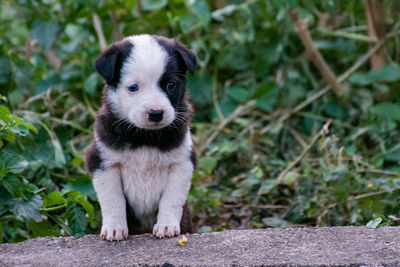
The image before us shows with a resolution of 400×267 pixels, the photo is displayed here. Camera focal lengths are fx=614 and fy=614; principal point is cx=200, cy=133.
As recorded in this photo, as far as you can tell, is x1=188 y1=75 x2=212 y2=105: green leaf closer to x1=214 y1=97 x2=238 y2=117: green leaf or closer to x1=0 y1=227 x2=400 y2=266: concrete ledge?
x1=214 y1=97 x2=238 y2=117: green leaf

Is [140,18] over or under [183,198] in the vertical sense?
over

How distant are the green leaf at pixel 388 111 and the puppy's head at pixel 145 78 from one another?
2671 mm

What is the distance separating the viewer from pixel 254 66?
616cm

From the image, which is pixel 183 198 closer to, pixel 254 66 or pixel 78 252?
pixel 78 252

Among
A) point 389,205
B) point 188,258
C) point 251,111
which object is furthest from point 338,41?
point 188,258

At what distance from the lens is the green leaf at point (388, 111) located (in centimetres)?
552

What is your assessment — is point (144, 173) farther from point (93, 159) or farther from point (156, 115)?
point (156, 115)

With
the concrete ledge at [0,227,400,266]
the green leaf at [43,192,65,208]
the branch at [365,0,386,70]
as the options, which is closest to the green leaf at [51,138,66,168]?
the green leaf at [43,192,65,208]

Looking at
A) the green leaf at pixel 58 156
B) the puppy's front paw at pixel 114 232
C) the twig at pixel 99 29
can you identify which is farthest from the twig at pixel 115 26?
the puppy's front paw at pixel 114 232

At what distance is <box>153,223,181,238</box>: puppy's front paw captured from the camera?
10.5ft

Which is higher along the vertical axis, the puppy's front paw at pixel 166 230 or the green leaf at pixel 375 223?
the puppy's front paw at pixel 166 230

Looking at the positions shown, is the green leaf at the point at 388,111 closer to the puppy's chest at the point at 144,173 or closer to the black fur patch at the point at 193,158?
the black fur patch at the point at 193,158

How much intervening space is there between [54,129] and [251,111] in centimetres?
205

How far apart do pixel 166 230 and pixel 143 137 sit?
0.53 metres
